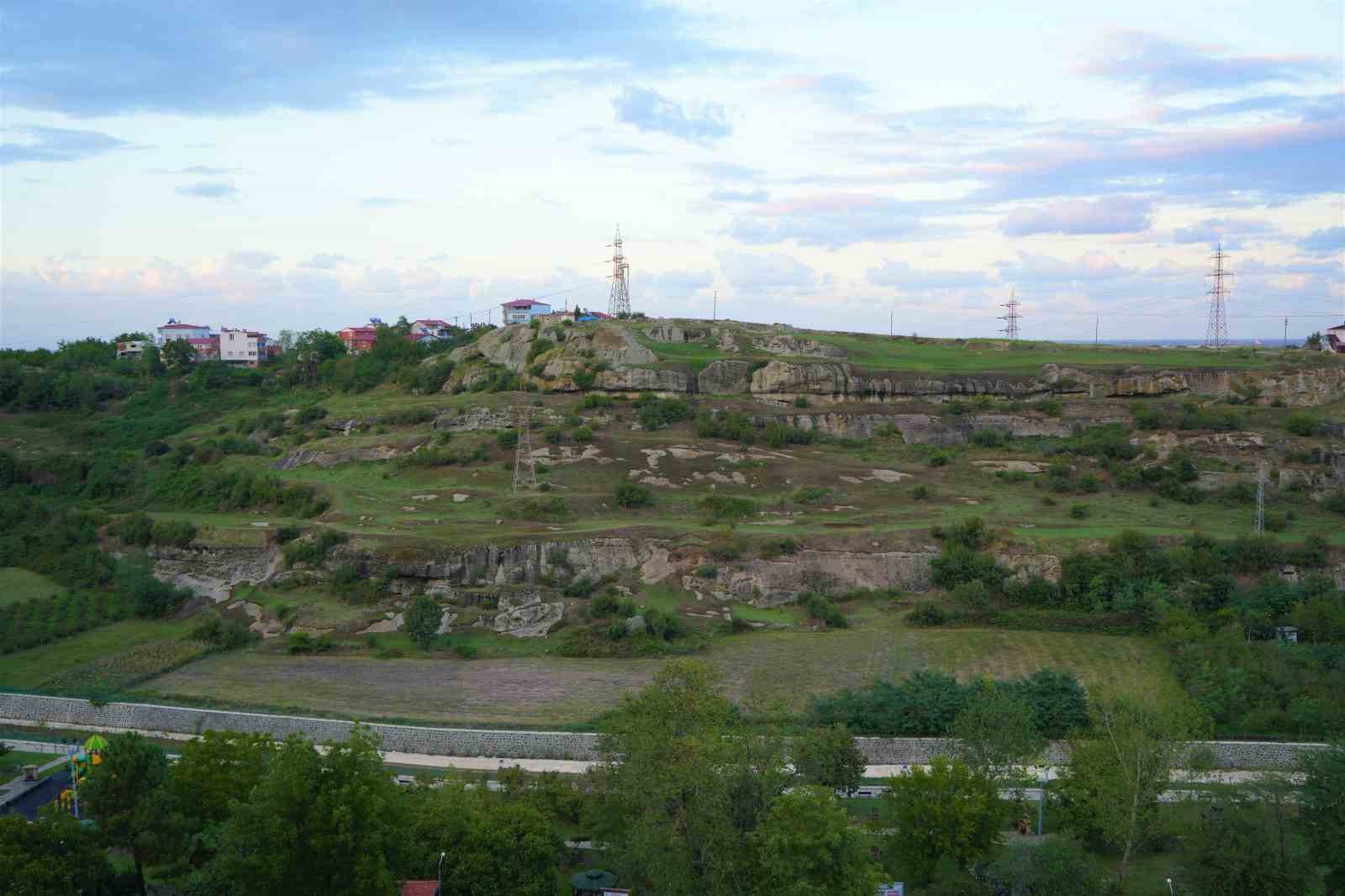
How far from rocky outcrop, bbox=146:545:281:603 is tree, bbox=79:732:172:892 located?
18.4 meters

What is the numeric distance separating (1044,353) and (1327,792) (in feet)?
160

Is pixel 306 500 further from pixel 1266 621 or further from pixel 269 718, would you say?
pixel 1266 621

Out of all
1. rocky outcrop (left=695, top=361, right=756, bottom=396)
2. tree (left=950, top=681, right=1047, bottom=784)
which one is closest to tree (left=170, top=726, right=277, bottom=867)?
tree (left=950, top=681, right=1047, bottom=784)

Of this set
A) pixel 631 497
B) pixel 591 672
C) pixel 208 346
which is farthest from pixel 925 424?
pixel 208 346

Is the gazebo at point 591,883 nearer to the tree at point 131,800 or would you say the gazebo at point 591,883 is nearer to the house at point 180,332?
the tree at point 131,800

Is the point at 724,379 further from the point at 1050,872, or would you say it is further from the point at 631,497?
the point at 1050,872

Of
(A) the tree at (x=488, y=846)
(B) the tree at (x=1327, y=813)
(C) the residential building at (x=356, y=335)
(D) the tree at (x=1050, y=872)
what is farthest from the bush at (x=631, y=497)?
(C) the residential building at (x=356, y=335)

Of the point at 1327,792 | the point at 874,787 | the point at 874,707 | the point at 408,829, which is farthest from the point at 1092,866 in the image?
the point at 408,829

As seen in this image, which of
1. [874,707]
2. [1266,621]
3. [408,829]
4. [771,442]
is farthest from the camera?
[771,442]

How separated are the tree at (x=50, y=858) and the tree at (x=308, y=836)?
2.02 meters

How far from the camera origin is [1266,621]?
2958cm

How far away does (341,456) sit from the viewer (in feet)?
156

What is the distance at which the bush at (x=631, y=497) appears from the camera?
131ft

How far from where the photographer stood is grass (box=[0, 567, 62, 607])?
36406mm
